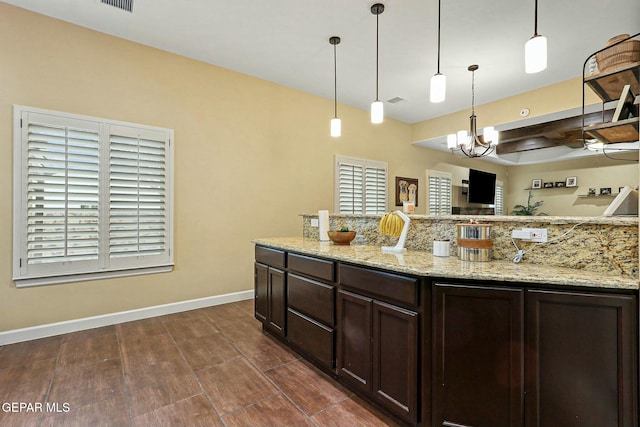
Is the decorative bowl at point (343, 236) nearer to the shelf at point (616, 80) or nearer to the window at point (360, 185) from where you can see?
the shelf at point (616, 80)

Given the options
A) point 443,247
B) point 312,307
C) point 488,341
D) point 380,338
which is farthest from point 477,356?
point 312,307

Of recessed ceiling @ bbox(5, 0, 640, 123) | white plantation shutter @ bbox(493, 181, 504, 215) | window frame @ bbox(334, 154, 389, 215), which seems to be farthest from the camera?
white plantation shutter @ bbox(493, 181, 504, 215)

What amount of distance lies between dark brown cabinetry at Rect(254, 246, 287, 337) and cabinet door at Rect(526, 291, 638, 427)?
183 cm

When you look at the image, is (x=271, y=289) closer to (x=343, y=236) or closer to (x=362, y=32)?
(x=343, y=236)

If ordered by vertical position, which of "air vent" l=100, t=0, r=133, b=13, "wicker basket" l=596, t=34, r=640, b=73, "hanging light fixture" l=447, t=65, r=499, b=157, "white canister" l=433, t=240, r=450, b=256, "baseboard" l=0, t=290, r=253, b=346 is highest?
"air vent" l=100, t=0, r=133, b=13

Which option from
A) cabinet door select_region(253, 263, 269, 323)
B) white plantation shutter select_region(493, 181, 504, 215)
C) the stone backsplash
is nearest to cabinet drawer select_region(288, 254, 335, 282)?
cabinet door select_region(253, 263, 269, 323)

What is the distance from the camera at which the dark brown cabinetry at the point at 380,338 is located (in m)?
1.63

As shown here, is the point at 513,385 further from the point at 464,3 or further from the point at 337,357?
the point at 464,3

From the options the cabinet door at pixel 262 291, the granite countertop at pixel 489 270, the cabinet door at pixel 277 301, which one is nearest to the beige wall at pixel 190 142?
the cabinet door at pixel 262 291

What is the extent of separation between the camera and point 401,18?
2965 mm

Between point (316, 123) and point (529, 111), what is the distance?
10.8 ft

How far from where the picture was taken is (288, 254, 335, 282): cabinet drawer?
217 cm

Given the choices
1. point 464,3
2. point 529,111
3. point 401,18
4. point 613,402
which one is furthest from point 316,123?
point 613,402

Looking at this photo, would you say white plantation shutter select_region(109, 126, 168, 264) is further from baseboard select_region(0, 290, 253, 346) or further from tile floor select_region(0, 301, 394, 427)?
tile floor select_region(0, 301, 394, 427)
